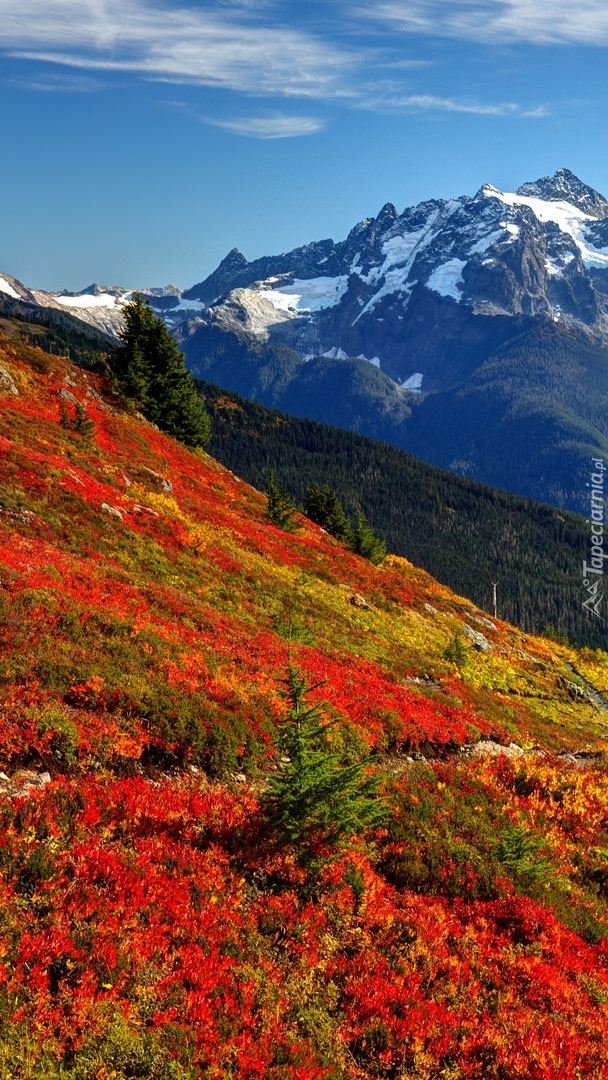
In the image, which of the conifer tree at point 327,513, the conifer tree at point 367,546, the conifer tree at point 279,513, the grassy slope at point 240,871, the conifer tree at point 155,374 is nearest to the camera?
the grassy slope at point 240,871

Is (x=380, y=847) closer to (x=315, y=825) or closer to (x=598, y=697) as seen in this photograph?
(x=315, y=825)

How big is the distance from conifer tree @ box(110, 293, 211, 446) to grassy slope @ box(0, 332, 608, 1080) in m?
34.2

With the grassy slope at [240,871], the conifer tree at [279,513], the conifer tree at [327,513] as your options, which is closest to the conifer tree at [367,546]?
the conifer tree at [279,513]

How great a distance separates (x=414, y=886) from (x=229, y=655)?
8.82 meters

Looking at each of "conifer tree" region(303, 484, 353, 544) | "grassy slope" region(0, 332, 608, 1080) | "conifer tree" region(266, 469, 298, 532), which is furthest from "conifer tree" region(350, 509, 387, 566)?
"grassy slope" region(0, 332, 608, 1080)

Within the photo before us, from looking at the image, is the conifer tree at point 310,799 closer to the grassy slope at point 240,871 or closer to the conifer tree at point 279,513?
the grassy slope at point 240,871

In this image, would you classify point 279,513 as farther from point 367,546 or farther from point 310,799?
point 310,799

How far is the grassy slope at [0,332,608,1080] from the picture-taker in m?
8.33

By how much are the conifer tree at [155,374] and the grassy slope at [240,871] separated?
3420 centimetres

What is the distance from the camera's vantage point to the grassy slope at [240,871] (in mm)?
8328

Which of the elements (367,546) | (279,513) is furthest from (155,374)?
(367,546)

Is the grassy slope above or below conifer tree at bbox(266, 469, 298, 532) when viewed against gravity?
below

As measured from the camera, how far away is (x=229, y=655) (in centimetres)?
1959

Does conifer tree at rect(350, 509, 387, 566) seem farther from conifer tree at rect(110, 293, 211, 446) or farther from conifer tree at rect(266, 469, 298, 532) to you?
conifer tree at rect(110, 293, 211, 446)
